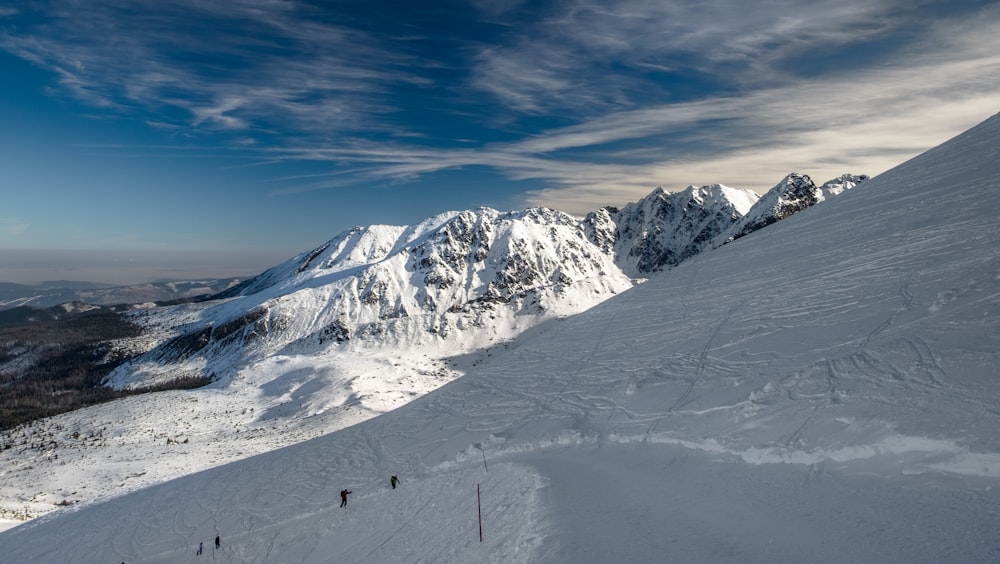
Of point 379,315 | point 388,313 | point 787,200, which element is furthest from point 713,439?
point 787,200

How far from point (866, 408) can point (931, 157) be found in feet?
118

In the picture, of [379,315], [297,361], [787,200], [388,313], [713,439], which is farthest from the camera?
[787,200]

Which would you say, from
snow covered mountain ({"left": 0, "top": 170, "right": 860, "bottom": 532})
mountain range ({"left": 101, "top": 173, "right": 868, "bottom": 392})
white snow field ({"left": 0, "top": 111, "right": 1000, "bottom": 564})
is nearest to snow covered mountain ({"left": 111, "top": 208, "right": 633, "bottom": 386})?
mountain range ({"left": 101, "top": 173, "right": 868, "bottom": 392})

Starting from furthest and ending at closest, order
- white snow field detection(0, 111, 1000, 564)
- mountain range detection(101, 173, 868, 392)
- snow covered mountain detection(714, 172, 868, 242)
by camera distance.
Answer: snow covered mountain detection(714, 172, 868, 242) → mountain range detection(101, 173, 868, 392) → white snow field detection(0, 111, 1000, 564)

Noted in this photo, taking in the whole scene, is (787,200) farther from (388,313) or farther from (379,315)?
(379,315)

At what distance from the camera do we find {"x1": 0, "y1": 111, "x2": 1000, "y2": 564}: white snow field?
11.1m

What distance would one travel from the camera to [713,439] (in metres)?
16.6

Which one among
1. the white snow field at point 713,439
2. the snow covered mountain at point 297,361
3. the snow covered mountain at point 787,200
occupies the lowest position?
the snow covered mountain at point 297,361

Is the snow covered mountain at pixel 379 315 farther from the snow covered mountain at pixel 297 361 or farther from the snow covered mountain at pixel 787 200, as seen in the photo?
the snow covered mountain at pixel 787 200

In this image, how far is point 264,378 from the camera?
373ft

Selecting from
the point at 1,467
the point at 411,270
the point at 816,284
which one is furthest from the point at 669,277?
the point at 411,270

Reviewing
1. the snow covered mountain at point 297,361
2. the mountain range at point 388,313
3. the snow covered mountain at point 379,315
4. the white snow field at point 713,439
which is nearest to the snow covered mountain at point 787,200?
the mountain range at point 388,313

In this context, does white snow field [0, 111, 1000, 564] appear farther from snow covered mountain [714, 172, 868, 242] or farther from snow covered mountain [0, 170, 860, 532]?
snow covered mountain [714, 172, 868, 242]

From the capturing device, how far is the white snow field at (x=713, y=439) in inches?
438
